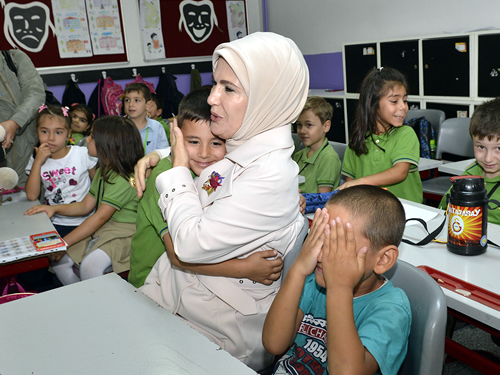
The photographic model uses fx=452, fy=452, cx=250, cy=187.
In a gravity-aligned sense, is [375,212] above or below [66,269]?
above

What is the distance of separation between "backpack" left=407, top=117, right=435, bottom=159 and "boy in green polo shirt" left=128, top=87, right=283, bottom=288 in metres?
2.47

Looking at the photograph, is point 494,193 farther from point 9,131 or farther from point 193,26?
point 193,26

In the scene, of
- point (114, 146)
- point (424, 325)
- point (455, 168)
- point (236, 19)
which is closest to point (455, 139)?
point (455, 168)

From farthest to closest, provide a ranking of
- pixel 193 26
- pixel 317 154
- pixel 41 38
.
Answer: pixel 193 26 < pixel 41 38 < pixel 317 154

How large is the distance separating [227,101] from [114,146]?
128 centimetres

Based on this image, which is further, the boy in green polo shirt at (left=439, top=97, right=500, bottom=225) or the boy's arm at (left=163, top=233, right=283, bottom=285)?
the boy in green polo shirt at (left=439, top=97, right=500, bottom=225)

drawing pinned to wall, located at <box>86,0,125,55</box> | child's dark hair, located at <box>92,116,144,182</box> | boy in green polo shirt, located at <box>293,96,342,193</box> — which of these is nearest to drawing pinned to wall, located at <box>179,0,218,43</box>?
drawing pinned to wall, located at <box>86,0,125,55</box>

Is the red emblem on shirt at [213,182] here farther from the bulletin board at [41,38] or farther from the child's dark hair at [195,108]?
the bulletin board at [41,38]

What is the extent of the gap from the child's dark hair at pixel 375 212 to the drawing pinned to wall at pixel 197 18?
5.98m

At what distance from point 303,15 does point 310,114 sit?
411 centimetres

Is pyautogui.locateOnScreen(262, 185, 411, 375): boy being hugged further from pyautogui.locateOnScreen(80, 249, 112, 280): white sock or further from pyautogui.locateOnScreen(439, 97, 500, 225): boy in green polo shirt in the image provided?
pyautogui.locateOnScreen(80, 249, 112, 280): white sock

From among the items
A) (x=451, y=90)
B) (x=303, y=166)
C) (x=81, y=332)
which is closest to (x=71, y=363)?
(x=81, y=332)

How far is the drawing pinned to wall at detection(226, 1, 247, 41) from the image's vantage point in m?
6.84

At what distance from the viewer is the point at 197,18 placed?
656 centimetres
